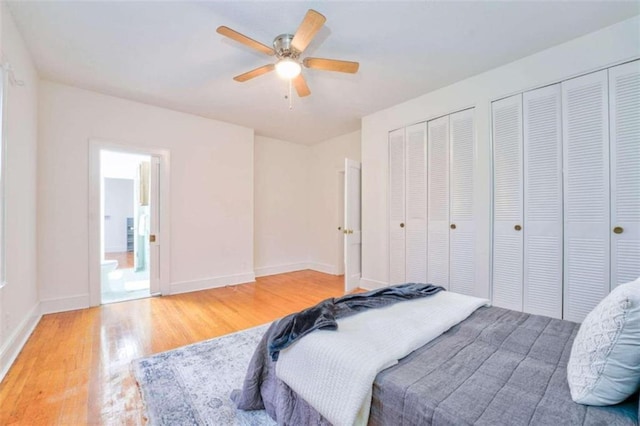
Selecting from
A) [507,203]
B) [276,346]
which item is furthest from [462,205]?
[276,346]

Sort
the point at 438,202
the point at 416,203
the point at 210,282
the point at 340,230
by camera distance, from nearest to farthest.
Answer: the point at 438,202 < the point at 416,203 < the point at 210,282 < the point at 340,230

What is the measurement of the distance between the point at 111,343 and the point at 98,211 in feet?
6.13

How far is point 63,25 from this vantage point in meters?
2.35

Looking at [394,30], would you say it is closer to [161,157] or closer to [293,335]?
[293,335]

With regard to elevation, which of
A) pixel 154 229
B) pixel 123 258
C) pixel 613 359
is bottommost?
pixel 123 258

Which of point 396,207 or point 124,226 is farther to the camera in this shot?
point 124,226

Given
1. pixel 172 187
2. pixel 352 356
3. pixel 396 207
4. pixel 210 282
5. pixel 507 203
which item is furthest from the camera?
pixel 210 282

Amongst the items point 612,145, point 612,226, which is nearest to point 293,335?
point 612,226

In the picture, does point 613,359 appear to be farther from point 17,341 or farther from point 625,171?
point 17,341

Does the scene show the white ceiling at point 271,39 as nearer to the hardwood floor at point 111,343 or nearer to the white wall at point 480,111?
the white wall at point 480,111

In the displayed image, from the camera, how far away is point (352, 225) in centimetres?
444

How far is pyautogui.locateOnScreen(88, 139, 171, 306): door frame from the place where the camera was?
3.57 meters

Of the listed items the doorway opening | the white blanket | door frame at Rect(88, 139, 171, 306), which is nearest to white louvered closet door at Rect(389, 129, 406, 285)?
the white blanket

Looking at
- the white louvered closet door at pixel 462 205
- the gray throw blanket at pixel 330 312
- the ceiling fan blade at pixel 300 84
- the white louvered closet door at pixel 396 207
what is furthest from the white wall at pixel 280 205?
the gray throw blanket at pixel 330 312
